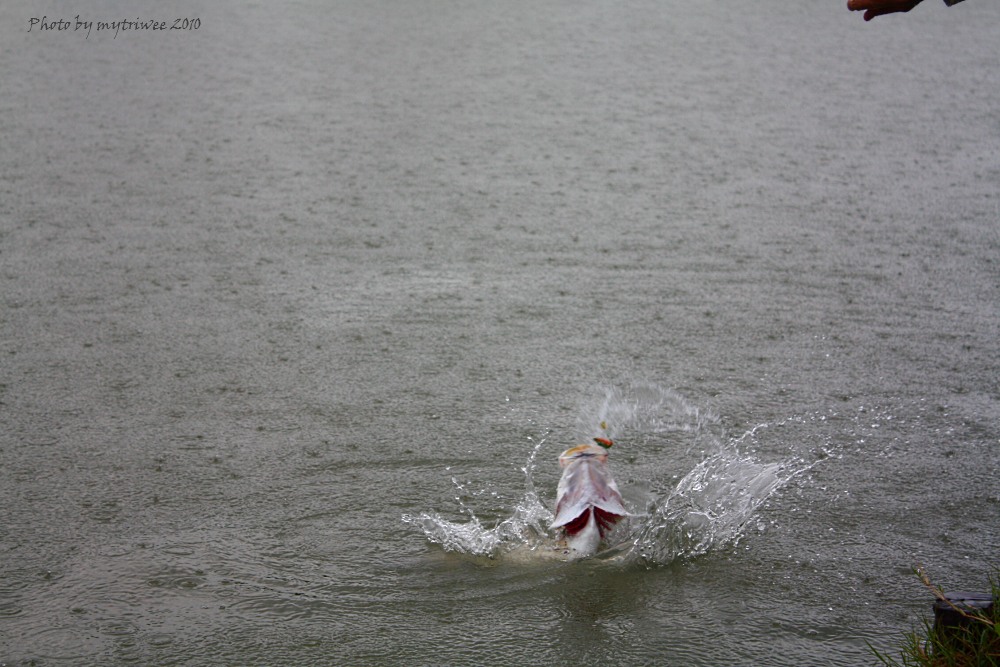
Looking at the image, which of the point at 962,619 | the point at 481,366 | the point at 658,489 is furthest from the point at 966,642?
the point at 481,366

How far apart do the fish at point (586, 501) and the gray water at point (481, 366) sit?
7 centimetres

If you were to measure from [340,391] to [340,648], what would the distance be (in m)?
1.31

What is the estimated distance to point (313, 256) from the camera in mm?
4801

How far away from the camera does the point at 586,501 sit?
9.12 feet

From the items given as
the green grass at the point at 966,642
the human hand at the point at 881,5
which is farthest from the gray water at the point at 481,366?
the human hand at the point at 881,5

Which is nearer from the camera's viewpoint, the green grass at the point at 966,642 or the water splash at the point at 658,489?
the green grass at the point at 966,642

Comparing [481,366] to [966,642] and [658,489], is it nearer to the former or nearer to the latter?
[658,489]

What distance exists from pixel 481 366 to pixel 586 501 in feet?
3.83

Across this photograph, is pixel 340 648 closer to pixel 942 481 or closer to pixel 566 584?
pixel 566 584

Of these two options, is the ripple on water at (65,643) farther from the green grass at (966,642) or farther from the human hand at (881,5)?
the human hand at (881,5)

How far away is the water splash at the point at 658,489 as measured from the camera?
288 cm

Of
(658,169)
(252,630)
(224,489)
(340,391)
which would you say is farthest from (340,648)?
(658,169)

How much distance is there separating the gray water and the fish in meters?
0.07

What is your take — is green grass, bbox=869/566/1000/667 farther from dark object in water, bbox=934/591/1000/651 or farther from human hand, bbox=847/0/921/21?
human hand, bbox=847/0/921/21
